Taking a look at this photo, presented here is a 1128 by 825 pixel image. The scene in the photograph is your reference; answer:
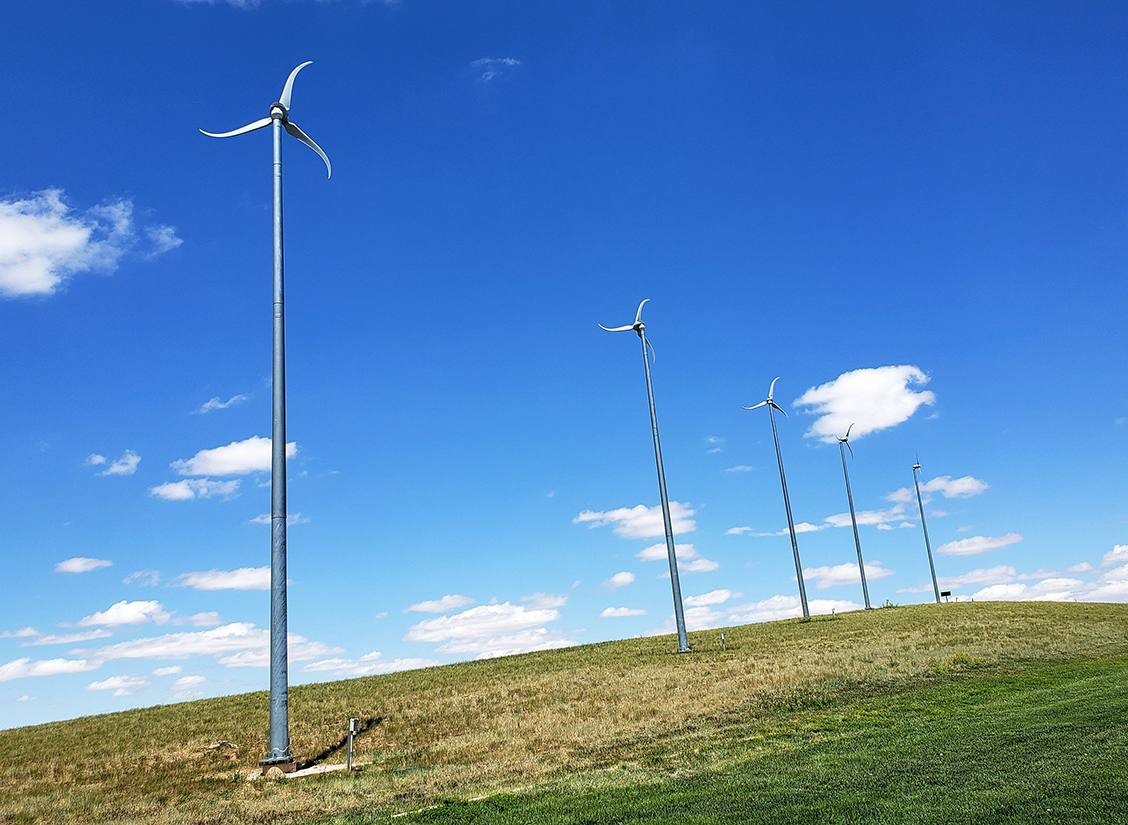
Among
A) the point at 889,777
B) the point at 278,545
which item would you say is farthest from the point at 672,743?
the point at 278,545

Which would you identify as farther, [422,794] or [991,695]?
[991,695]

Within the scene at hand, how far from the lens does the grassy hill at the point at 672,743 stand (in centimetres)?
1182

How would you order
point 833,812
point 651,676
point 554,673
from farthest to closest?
1. point 554,673
2. point 651,676
3. point 833,812

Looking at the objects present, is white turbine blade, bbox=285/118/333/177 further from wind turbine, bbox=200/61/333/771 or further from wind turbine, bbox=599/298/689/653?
wind turbine, bbox=599/298/689/653

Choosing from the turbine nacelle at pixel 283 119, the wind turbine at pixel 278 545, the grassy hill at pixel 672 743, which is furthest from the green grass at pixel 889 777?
the turbine nacelle at pixel 283 119

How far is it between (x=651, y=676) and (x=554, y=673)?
559 cm

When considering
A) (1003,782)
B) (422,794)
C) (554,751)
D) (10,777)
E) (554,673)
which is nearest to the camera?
(1003,782)

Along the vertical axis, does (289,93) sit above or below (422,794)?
above

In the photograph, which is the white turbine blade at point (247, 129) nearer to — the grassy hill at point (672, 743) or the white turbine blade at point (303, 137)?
the white turbine blade at point (303, 137)

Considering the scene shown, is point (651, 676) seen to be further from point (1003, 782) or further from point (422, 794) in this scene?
point (1003, 782)

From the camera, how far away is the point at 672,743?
18703 millimetres

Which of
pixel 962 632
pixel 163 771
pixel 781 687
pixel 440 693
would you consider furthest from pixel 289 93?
pixel 962 632

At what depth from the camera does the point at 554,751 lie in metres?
19.4

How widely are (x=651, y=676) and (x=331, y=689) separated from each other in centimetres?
1717
